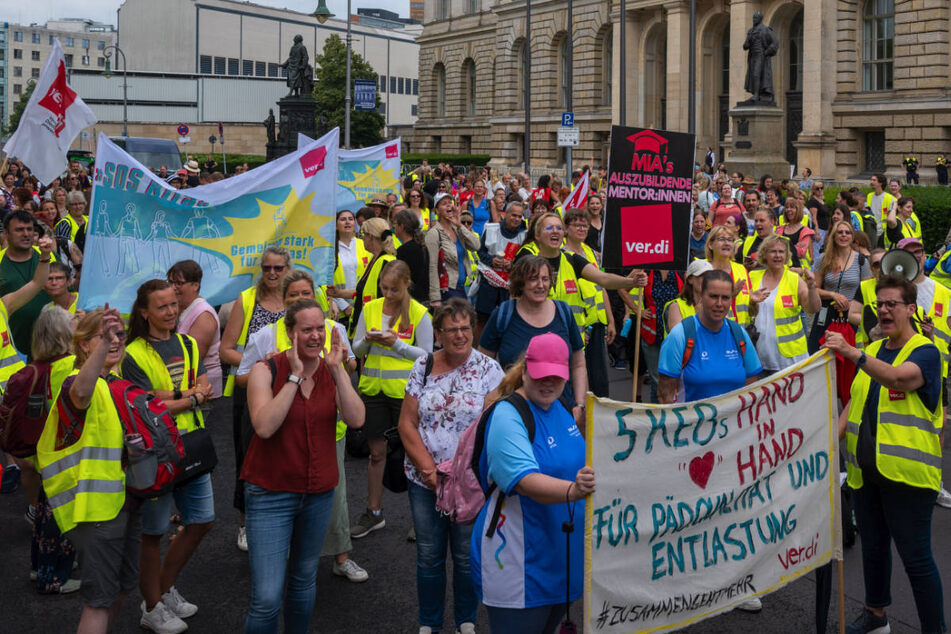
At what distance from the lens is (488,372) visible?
5.08 meters

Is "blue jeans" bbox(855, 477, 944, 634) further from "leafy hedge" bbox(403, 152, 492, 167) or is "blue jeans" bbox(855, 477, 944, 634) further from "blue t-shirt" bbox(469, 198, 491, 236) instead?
"leafy hedge" bbox(403, 152, 492, 167)

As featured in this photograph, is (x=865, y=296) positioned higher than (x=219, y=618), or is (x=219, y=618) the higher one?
(x=865, y=296)

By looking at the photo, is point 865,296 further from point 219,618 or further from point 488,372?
point 219,618

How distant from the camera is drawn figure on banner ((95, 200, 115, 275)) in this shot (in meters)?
6.45

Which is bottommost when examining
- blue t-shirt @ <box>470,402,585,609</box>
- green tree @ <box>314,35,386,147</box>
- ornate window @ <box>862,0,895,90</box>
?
A: blue t-shirt @ <box>470,402,585,609</box>

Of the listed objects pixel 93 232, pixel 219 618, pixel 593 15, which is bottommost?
pixel 219 618

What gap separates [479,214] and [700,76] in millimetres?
29250

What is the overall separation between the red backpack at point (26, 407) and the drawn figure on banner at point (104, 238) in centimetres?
137

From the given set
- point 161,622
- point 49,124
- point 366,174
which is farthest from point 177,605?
point 366,174

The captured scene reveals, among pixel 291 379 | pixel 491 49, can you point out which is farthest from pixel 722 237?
pixel 491 49

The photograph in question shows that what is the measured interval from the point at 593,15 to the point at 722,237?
1719 inches

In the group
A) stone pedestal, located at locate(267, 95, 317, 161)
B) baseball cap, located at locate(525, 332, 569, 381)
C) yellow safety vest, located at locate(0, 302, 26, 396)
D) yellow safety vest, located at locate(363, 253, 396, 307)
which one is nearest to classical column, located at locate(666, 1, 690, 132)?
stone pedestal, located at locate(267, 95, 317, 161)

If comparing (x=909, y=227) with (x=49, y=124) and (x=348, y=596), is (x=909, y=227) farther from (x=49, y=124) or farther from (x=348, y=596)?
(x=348, y=596)

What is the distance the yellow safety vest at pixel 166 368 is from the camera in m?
5.21
